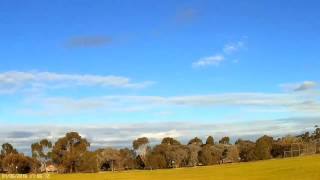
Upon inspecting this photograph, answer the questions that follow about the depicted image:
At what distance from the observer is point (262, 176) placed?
235 ft

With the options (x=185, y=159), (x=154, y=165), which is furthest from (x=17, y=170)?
(x=185, y=159)

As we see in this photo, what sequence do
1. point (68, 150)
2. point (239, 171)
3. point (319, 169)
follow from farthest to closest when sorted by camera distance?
point (68, 150)
point (239, 171)
point (319, 169)

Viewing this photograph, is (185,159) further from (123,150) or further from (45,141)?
(45,141)

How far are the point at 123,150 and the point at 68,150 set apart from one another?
20.7 metres

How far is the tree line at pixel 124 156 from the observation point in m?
151

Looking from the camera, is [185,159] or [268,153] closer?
[268,153]

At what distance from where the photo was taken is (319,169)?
226 feet

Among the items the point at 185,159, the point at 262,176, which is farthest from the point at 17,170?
the point at 262,176

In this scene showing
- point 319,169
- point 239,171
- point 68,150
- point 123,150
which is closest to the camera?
point 319,169

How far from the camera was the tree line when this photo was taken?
151125mm

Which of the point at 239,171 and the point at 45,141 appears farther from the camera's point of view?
the point at 45,141

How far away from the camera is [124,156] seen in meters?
169

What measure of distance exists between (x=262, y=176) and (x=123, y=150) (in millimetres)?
104142

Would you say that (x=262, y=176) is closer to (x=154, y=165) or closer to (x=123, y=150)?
(x=154, y=165)
